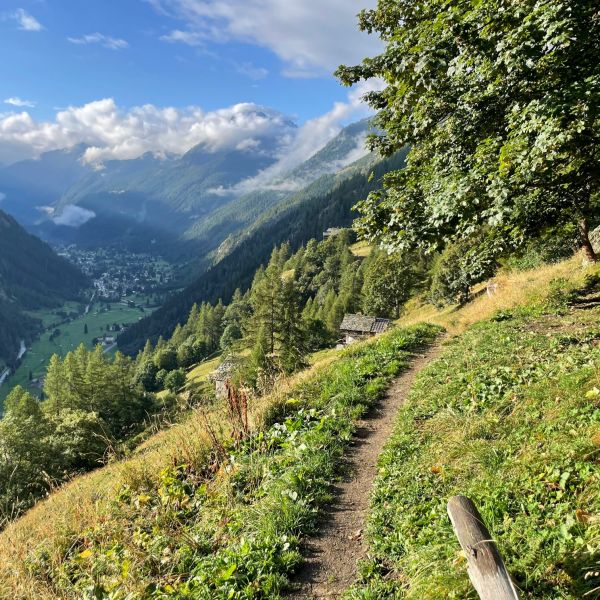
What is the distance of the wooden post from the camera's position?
3.32 m

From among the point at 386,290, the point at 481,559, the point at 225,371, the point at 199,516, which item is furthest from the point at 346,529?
the point at 386,290

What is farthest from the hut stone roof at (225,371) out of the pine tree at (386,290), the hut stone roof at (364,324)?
the pine tree at (386,290)

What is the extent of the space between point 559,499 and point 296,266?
164945mm

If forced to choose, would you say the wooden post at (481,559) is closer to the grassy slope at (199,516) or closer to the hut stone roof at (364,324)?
the grassy slope at (199,516)

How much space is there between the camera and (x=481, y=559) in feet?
11.7

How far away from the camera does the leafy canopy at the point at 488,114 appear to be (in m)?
6.63

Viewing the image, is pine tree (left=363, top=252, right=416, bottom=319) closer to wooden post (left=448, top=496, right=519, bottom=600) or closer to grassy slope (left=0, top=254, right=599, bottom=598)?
grassy slope (left=0, top=254, right=599, bottom=598)

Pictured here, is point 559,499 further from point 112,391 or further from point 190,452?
point 112,391

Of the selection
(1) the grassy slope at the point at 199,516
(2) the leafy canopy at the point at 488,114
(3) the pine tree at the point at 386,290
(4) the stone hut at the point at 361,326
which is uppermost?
(2) the leafy canopy at the point at 488,114

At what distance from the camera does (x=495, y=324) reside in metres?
16.3

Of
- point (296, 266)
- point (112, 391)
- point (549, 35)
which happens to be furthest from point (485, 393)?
point (296, 266)

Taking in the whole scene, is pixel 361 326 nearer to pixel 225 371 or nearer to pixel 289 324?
pixel 225 371

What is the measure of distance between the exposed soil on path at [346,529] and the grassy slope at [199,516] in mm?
250

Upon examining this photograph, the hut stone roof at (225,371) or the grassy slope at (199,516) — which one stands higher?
the grassy slope at (199,516)
